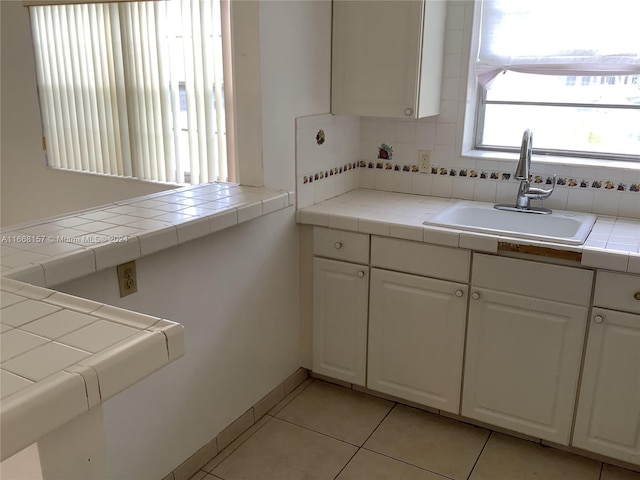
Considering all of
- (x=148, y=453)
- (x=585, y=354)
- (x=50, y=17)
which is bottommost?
(x=148, y=453)

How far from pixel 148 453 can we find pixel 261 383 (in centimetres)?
71

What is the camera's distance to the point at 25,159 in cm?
430

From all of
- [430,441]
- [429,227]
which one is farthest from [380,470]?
[429,227]

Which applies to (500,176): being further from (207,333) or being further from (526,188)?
(207,333)

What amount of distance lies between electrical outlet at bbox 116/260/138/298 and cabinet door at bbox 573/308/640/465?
1.65 meters

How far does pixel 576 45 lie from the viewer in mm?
2568

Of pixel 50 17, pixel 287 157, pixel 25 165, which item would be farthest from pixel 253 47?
pixel 25 165

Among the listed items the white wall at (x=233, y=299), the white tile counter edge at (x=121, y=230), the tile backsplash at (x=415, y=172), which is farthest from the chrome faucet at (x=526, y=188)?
the white tile counter edge at (x=121, y=230)

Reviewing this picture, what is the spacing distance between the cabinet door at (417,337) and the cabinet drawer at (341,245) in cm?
10

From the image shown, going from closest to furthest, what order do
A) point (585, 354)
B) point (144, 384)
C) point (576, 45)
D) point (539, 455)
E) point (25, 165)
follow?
point (144, 384)
point (585, 354)
point (539, 455)
point (576, 45)
point (25, 165)

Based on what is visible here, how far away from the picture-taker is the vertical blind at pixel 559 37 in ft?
8.10

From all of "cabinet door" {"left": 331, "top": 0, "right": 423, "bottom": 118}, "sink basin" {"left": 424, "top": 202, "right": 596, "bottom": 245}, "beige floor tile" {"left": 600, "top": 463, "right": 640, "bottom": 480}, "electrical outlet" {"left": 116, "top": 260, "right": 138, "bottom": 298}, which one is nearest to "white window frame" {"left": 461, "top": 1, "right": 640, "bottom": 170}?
"sink basin" {"left": 424, "top": 202, "right": 596, "bottom": 245}

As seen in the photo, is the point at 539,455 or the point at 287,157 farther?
the point at 287,157

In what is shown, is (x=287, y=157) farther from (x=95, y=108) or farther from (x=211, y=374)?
(x=95, y=108)
